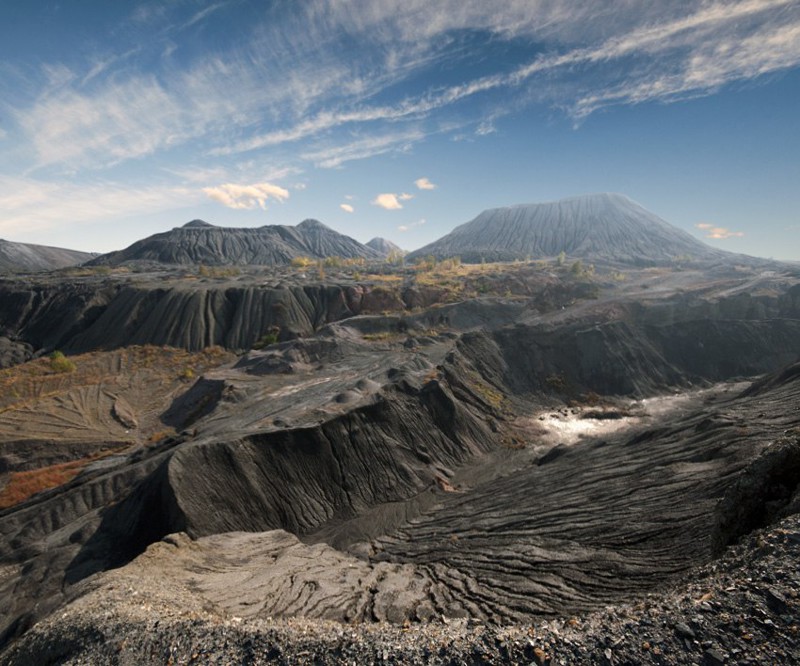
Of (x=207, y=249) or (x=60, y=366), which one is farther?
(x=207, y=249)

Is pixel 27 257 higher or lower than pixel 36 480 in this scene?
higher

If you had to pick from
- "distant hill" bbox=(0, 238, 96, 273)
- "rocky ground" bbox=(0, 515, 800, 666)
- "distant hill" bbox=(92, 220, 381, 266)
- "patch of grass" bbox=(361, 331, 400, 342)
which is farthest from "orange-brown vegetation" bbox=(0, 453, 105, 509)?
"distant hill" bbox=(0, 238, 96, 273)

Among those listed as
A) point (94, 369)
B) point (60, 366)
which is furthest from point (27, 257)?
point (94, 369)

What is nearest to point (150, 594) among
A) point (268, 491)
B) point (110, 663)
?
point (110, 663)

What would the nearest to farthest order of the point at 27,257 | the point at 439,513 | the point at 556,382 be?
the point at 439,513
the point at 556,382
the point at 27,257

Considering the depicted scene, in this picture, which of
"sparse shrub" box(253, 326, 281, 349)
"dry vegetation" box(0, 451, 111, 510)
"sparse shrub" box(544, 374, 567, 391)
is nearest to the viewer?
"dry vegetation" box(0, 451, 111, 510)

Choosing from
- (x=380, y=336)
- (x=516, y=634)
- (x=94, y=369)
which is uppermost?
(x=94, y=369)

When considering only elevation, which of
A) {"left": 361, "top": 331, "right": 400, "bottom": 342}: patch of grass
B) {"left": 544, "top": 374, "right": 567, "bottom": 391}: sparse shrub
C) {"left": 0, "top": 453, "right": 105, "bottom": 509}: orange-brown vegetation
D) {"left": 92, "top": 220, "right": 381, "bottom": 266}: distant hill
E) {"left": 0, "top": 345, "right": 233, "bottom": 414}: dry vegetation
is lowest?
{"left": 544, "top": 374, "right": 567, "bottom": 391}: sparse shrub

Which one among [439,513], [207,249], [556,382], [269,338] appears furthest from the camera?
[207,249]

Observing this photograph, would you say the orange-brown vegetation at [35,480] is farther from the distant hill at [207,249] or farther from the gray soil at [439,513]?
the distant hill at [207,249]

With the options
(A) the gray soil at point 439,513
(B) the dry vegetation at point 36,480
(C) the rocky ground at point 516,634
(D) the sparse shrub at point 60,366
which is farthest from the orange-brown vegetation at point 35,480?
(D) the sparse shrub at point 60,366

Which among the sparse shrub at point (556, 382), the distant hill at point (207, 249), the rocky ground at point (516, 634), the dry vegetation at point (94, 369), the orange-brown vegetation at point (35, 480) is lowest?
the sparse shrub at point (556, 382)

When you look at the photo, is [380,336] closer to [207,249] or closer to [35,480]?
[35,480]

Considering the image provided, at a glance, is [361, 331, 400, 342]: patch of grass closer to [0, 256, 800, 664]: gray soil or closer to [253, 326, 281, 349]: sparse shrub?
[0, 256, 800, 664]: gray soil
